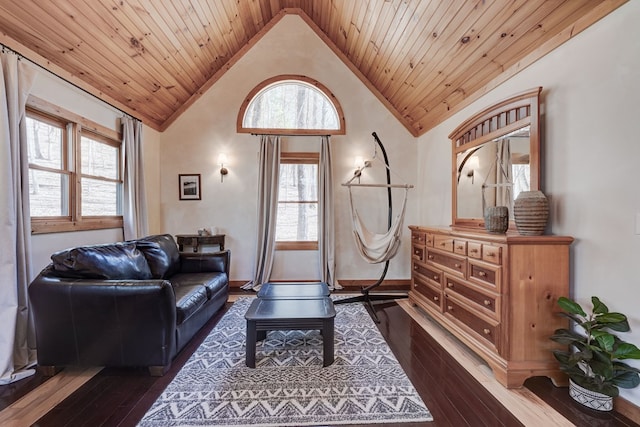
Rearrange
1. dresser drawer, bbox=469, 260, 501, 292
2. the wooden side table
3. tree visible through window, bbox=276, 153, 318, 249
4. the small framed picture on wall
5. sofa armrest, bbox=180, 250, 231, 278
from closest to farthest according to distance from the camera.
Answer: dresser drawer, bbox=469, 260, 501, 292, sofa armrest, bbox=180, 250, 231, 278, the wooden side table, the small framed picture on wall, tree visible through window, bbox=276, 153, 318, 249

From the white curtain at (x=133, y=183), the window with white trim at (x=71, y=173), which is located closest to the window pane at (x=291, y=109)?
the white curtain at (x=133, y=183)

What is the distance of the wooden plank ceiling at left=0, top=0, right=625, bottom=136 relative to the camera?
7.01 ft

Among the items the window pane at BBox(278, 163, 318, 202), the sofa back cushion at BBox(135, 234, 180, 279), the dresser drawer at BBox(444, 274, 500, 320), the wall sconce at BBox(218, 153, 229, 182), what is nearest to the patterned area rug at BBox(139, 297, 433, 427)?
the dresser drawer at BBox(444, 274, 500, 320)

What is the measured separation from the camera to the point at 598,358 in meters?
1.61

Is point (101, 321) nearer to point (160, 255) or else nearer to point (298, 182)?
point (160, 255)

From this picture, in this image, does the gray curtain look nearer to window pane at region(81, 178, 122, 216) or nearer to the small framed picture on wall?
the small framed picture on wall

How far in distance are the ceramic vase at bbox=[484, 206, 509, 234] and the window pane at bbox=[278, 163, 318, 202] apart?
8.57 feet

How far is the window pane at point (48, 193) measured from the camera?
7.98 ft

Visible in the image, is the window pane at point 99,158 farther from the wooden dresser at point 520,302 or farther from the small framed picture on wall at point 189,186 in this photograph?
the wooden dresser at point 520,302

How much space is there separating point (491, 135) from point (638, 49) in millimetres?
1083

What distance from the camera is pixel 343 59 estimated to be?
4.32 metres

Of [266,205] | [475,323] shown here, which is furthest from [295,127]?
[475,323]

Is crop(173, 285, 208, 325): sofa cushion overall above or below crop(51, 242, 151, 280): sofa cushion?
below

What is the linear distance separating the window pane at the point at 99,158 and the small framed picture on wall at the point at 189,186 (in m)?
0.92
